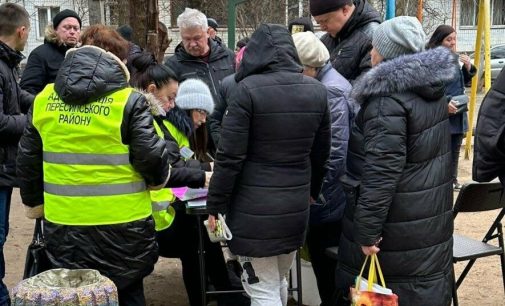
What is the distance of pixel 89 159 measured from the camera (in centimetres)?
288

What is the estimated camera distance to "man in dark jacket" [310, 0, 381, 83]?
3.99 m

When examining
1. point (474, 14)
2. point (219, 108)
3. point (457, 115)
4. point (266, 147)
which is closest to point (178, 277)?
point (219, 108)

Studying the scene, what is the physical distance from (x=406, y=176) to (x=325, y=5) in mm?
1383

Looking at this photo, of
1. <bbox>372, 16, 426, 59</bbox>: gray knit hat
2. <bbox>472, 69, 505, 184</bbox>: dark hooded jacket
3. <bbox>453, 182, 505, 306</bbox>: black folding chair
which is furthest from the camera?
<bbox>453, 182, 505, 306</bbox>: black folding chair

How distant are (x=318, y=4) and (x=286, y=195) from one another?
1.42m

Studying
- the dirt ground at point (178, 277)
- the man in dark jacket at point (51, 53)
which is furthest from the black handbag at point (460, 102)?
the man in dark jacket at point (51, 53)

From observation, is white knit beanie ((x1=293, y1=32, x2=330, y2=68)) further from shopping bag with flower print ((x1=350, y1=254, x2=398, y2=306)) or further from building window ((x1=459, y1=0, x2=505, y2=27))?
building window ((x1=459, y1=0, x2=505, y2=27))

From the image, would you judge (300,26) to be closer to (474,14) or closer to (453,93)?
(453,93)

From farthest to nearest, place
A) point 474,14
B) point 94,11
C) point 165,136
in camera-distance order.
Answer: point 474,14 → point 94,11 → point 165,136

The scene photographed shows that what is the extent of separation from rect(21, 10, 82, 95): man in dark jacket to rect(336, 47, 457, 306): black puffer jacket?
2.67 metres

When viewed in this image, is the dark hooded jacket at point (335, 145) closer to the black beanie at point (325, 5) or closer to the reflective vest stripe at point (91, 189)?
the black beanie at point (325, 5)

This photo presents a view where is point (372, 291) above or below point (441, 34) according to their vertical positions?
below

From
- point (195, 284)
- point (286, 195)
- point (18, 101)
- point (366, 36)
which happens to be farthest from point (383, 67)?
point (18, 101)

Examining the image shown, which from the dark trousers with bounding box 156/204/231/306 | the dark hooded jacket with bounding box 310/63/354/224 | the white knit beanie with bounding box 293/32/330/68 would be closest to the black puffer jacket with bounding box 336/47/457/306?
the dark hooded jacket with bounding box 310/63/354/224
